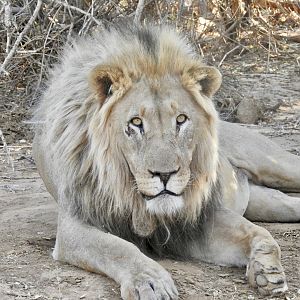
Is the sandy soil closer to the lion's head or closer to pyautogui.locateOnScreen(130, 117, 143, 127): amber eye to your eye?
the lion's head

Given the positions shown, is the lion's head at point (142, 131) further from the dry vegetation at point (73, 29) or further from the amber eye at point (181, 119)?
the dry vegetation at point (73, 29)

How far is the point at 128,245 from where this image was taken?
12.7ft

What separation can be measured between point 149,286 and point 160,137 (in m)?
0.63

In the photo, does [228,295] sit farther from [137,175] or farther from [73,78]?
[73,78]

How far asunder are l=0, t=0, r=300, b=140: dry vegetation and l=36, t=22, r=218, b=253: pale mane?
2.06 meters

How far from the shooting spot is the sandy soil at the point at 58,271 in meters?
3.76

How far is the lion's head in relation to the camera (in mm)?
3736

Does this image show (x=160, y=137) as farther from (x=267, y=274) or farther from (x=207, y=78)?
(x=267, y=274)

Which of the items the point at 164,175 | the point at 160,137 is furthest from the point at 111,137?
the point at 164,175

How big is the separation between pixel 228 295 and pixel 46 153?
1.39 m

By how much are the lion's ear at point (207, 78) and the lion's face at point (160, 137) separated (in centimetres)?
9

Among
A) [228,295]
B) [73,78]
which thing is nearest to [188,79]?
[73,78]

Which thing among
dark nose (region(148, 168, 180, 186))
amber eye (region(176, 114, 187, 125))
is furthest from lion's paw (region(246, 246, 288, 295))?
amber eye (region(176, 114, 187, 125))

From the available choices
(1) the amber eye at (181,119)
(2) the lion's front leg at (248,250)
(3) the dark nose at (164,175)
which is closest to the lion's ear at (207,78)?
(1) the amber eye at (181,119)
